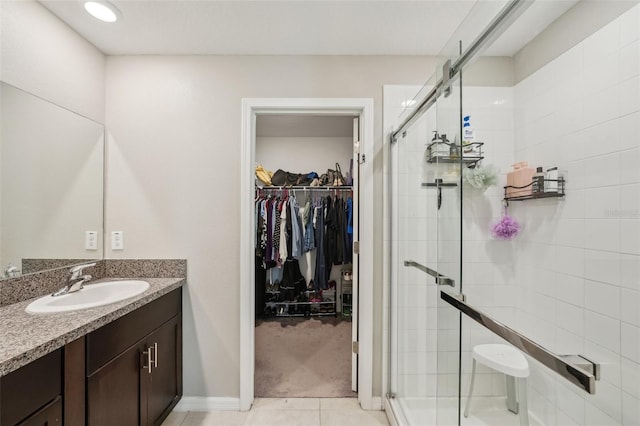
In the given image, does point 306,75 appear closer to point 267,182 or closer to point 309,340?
point 267,182

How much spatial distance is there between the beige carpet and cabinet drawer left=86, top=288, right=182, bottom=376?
914 millimetres

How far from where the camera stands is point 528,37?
1186 millimetres

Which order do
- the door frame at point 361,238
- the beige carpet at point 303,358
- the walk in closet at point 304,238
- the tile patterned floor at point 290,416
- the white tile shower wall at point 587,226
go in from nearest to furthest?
1. the white tile shower wall at point 587,226
2. the tile patterned floor at point 290,416
3. the door frame at point 361,238
4. the beige carpet at point 303,358
5. the walk in closet at point 304,238

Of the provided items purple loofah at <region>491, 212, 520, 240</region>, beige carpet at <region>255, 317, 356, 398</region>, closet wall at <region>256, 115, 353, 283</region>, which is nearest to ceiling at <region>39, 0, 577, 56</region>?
purple loofah at <region>491, 212, 520, 240</region>

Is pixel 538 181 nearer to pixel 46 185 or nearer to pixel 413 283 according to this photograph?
pixel 413 283

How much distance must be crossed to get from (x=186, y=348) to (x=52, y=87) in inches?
67.2

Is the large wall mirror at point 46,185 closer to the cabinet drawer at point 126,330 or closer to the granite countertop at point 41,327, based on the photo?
the granite countertop at point 41,327

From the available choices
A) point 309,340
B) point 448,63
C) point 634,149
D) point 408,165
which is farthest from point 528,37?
point 309,340

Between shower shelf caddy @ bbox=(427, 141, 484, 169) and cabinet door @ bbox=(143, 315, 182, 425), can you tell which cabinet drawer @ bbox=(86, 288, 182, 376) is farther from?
shower shelf caddy @ bbox=(427, 141, 484, 169)

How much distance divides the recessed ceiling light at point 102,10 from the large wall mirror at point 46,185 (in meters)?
0.53

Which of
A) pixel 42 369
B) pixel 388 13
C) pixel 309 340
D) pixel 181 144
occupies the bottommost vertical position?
pixel 309 340

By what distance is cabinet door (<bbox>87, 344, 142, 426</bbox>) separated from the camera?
3.48 ft

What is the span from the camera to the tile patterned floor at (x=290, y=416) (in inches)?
63.0

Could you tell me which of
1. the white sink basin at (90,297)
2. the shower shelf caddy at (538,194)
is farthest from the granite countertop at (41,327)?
the shower shelf caddy at (538,194)
